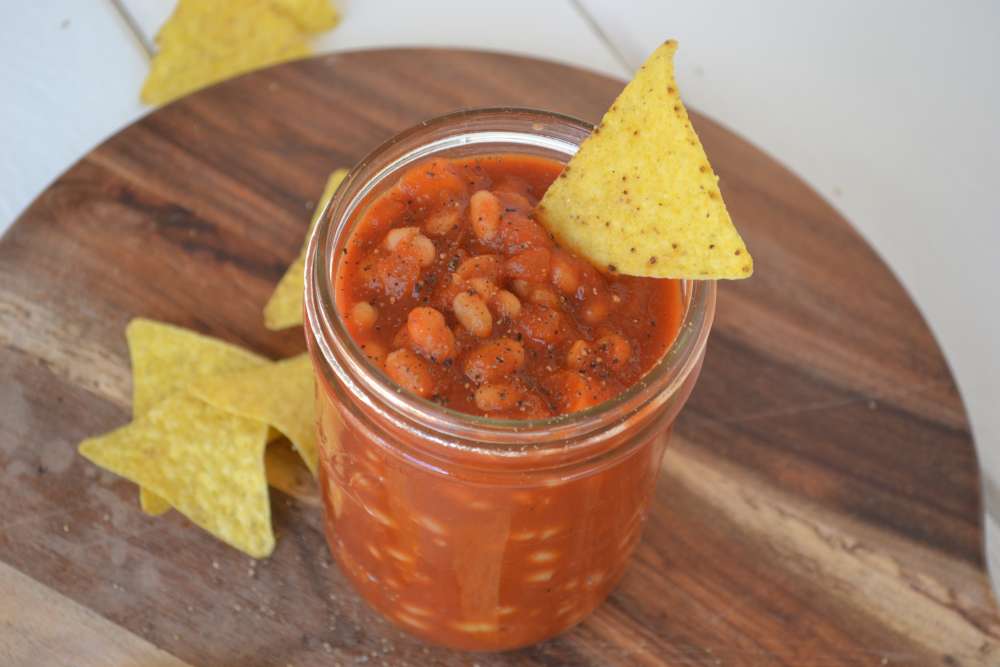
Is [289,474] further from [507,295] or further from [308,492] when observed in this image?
[507,295]

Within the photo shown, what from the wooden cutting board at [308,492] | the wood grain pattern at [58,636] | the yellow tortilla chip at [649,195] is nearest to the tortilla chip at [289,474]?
the wooden cutting board at [308,492]

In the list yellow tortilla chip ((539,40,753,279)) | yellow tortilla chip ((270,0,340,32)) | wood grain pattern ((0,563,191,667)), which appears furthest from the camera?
yellow tortilla chip ((270,0,340,32))

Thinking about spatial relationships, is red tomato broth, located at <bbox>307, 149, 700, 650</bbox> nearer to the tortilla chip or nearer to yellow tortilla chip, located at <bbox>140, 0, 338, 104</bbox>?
the tortilla chip

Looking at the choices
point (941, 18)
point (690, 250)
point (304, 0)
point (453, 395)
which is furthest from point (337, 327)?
point (941, 18)

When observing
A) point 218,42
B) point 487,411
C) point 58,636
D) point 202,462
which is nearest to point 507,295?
point 487,411

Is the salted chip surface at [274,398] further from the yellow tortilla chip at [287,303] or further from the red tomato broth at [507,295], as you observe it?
the red tomato broth at [507,295]

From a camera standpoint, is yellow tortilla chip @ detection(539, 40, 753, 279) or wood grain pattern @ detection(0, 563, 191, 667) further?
wood grain pattern @ detection(0, 563, 191, 667)

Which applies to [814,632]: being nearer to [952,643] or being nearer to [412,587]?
[952,643]

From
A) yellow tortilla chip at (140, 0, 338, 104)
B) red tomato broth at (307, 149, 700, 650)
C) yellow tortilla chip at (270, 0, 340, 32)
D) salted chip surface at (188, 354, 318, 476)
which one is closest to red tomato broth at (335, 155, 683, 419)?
red tomato broth at (307, 149, 700, 650)
